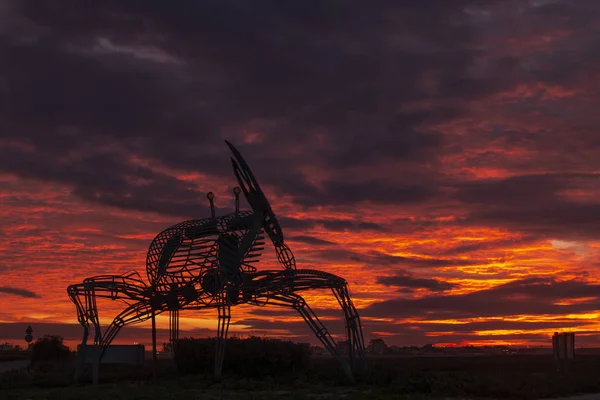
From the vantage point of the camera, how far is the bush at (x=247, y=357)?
34719 mm

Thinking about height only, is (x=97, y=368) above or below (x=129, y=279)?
below

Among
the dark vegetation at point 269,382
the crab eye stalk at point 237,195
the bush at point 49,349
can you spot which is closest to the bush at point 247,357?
the dark vegetation at point 269,382

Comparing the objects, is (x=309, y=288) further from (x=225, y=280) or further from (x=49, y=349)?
(x=49, y=349)

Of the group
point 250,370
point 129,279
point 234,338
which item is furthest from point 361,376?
point 129,279

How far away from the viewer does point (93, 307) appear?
3341 cm

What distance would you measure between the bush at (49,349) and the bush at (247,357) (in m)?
30.7

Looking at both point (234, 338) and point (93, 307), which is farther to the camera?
point (234, 338)

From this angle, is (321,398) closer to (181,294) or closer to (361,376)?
(361,376)

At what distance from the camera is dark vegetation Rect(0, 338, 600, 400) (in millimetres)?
27797

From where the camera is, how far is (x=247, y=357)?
3478 centimetres

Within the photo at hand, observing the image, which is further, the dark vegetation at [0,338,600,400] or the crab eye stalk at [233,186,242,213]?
the crab eye stalk at [233,186,242,213]

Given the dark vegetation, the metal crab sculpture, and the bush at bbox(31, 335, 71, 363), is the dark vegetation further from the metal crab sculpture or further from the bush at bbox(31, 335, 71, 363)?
the bush at bbox(31, 335, 71, 363)

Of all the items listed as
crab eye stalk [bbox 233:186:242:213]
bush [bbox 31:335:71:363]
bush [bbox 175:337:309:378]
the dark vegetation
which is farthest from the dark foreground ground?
bush [bbox 31:335:71:363]

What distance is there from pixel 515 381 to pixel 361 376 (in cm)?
650
